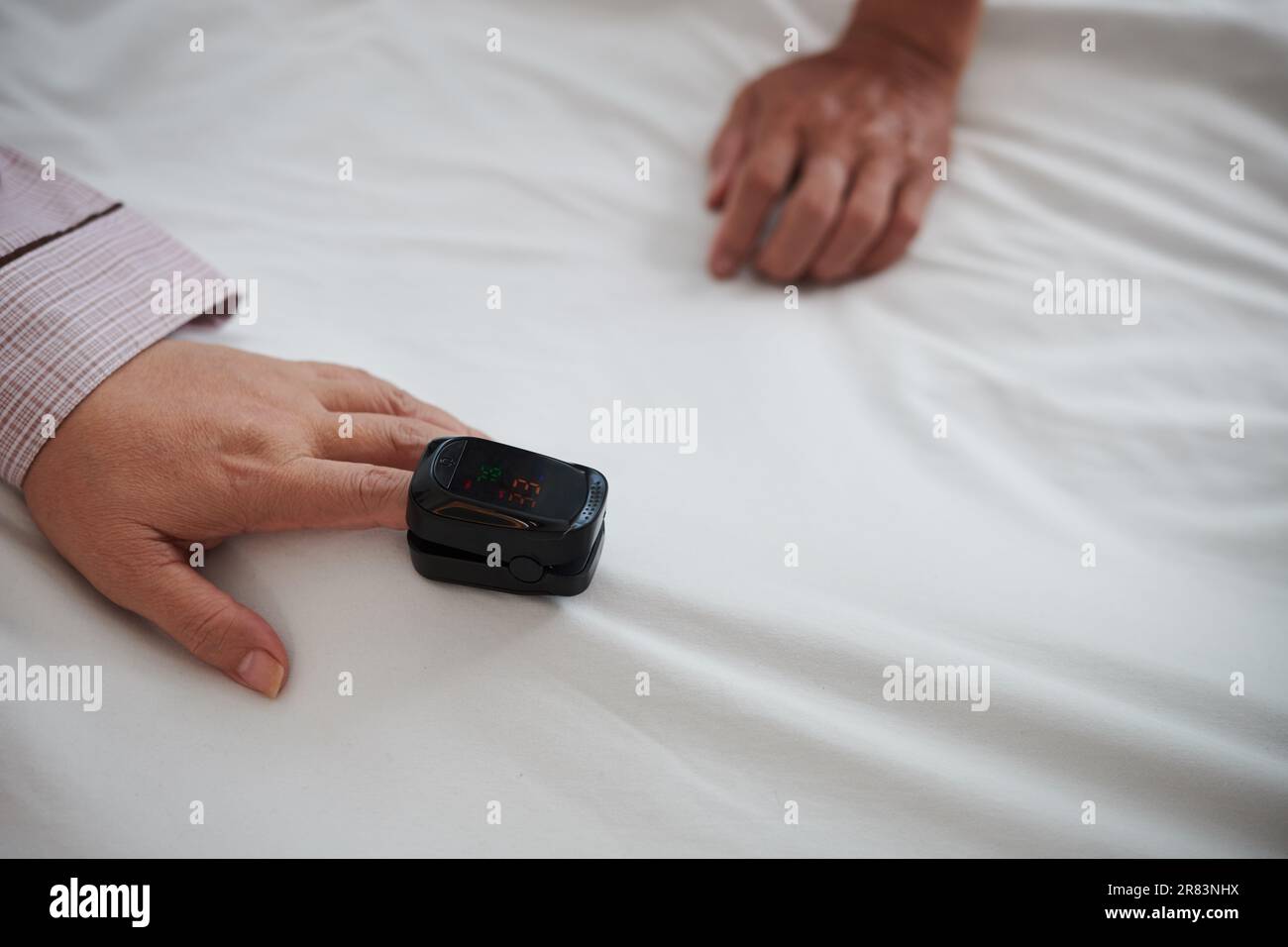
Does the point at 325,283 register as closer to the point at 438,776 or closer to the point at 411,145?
the point at 411,145

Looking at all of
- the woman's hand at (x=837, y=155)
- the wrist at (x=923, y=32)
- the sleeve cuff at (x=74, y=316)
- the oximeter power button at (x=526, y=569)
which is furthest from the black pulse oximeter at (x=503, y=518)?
the wrist at (x=923, y=32)

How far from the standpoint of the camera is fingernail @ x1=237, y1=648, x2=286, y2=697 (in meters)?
0.65

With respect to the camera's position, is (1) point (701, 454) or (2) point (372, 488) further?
(1) point (701, 454)

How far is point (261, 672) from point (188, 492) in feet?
0.50

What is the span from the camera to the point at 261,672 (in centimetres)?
65

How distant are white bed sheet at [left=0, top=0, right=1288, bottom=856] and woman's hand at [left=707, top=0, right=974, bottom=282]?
1.5 inches

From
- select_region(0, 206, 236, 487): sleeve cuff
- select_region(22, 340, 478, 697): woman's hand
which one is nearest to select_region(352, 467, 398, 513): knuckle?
select_region(22, 340, 478, 697): woman's hand

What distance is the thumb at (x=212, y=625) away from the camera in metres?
0.65

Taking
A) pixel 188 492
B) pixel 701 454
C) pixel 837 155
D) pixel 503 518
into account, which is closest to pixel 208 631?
pixel 188 492

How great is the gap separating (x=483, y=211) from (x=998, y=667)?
74 cm

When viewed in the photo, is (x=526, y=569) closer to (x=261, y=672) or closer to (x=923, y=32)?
(x=261, y=672)

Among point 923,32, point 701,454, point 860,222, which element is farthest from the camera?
point 923,32

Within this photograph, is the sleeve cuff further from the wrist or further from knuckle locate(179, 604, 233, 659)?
the wrist
